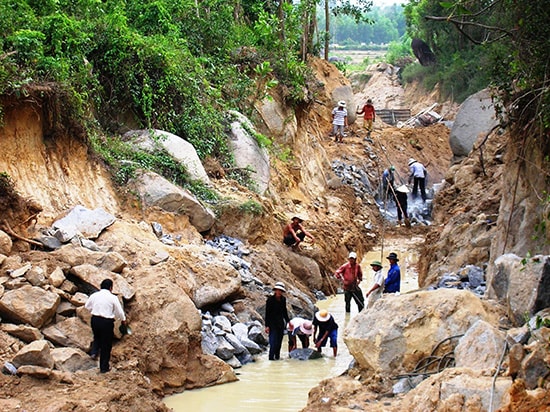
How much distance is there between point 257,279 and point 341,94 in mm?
18085

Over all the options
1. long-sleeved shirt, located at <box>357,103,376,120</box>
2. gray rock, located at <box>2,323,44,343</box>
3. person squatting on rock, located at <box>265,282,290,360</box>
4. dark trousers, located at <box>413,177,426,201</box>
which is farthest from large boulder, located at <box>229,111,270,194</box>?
long-sleeved shirt, located at <box>357,103,376,120</box>

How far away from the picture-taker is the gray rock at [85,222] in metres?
13.1

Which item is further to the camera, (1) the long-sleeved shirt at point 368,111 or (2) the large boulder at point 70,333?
(1) the long-sleeved shirt at point 368,111

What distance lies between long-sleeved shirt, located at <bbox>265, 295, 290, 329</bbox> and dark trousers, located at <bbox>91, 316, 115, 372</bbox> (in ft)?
10.3

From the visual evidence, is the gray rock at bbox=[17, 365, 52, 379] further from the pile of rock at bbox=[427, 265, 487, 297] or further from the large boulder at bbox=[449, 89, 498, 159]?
the large boulder at bbox=[449, 89, 498, 159]

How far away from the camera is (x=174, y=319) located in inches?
463

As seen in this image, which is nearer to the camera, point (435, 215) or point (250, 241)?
point (250, 241)

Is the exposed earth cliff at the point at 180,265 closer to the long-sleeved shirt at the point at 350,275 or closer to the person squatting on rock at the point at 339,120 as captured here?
the long-sleeved shirt at the point at 350,275

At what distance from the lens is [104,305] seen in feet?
34.5

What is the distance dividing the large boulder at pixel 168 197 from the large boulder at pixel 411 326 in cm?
641

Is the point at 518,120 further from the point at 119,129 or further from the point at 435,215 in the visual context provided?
the point at 435,215

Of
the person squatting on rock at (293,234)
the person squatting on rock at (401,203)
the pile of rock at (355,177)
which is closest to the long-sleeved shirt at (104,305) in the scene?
the person squatting on rock at (293,234)

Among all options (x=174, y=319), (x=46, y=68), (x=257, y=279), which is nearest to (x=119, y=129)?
(x=46, y=68)

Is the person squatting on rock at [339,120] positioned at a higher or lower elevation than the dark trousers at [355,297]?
higher
